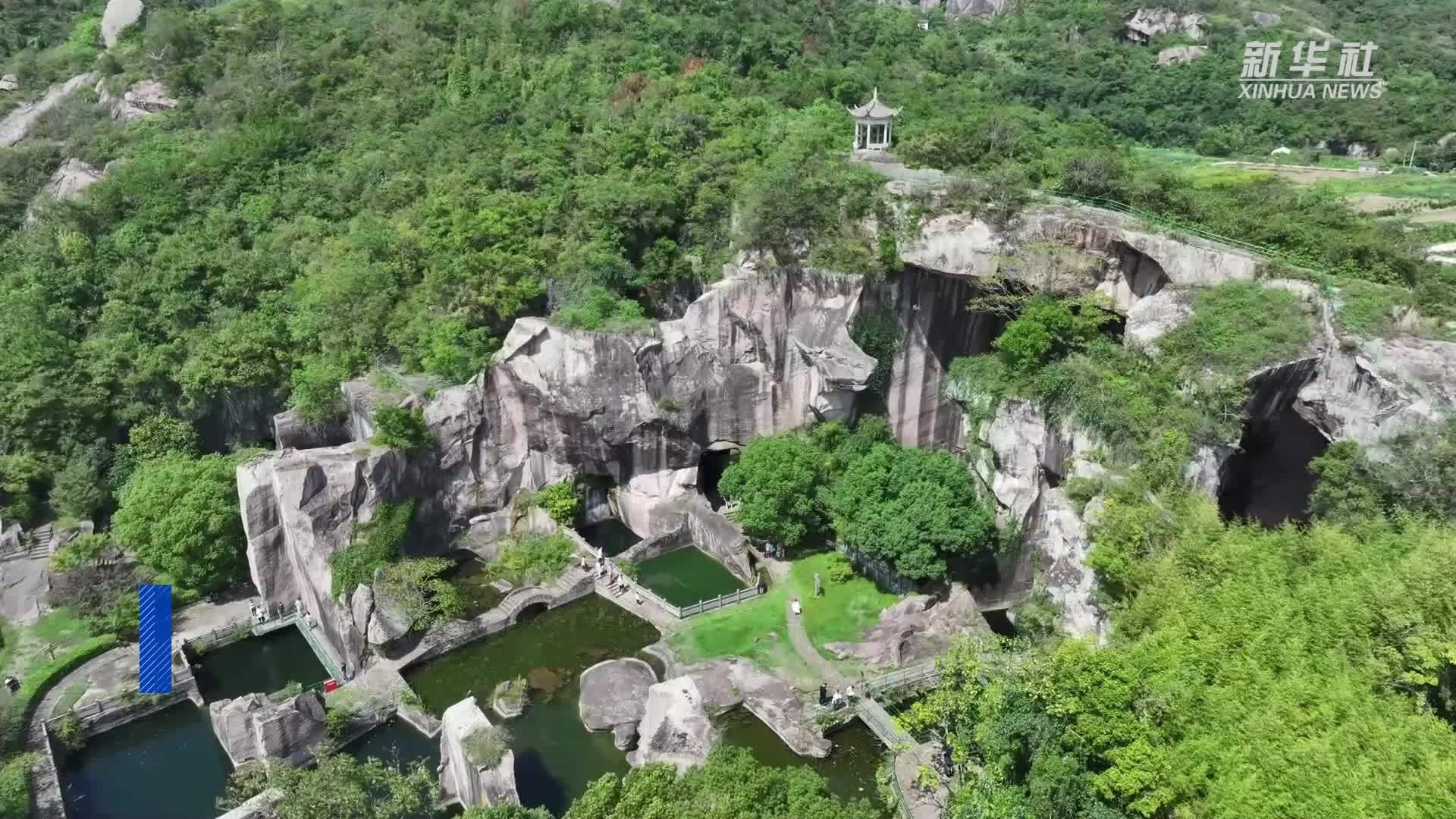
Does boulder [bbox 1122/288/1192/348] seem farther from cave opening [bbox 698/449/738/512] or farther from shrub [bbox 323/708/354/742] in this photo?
shrub [bbox 323/708/354/742]

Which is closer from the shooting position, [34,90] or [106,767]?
[106,767]

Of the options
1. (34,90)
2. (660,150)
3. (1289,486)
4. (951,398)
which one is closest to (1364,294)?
(1289,486)

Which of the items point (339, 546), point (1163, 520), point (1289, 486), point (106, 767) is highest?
point (1163, 520)

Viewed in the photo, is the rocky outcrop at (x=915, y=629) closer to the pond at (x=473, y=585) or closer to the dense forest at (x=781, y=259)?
the dense forest at (x=781, y=259)

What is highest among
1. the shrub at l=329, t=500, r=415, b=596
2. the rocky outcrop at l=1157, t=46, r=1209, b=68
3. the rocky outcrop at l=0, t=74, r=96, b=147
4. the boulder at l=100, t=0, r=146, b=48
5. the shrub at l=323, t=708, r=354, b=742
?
the boulder at l=100, t=0, r=146, b=48

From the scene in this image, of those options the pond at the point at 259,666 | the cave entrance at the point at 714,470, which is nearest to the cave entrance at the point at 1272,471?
the cave entrance at the point at 714,470

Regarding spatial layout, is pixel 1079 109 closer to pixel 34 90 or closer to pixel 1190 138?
pixel 1190 138

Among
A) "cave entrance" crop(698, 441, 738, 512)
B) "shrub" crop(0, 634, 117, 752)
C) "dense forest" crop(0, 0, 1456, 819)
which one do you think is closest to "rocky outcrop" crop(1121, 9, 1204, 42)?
"dense forest" crop(0, 0, 1456, 819)

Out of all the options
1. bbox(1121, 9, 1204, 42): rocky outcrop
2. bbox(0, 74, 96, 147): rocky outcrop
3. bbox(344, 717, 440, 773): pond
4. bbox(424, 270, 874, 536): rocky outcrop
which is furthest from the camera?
bbox(1121, 9, 1204, 42): rocky outcrop
